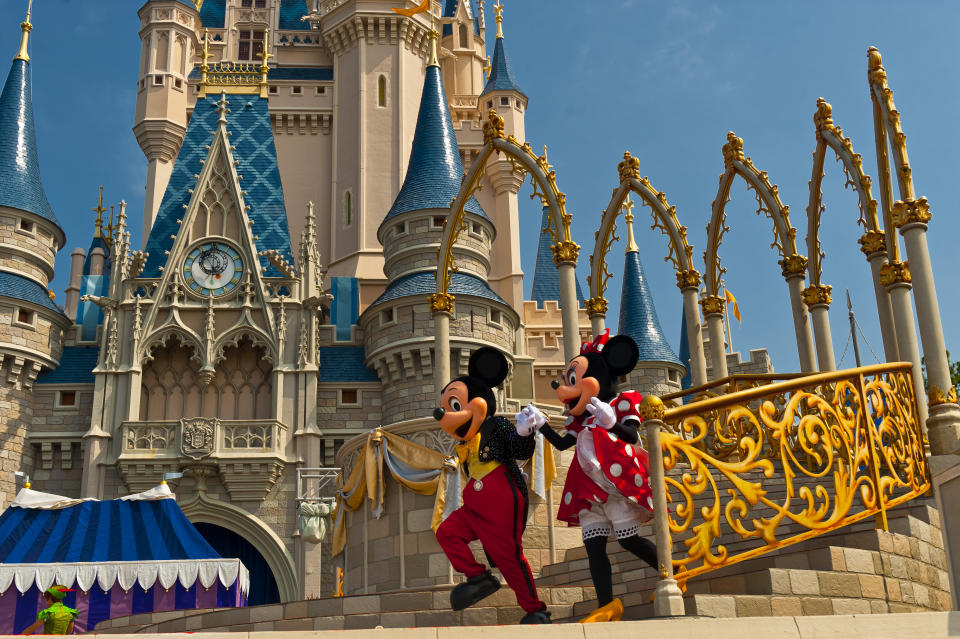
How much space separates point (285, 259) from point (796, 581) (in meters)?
19.6

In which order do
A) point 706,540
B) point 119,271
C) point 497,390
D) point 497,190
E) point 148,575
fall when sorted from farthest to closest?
point 497,190 → point 119,271 → point 497,390 → point 148,575 → point 706,540

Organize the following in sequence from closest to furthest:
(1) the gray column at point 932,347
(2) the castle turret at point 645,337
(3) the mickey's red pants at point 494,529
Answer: (3) the mickey's red pants at point 494,529
(1) the gray column at point 932,347
(2) the castle turret at point 645,337

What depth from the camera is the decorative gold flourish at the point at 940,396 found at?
311 inches

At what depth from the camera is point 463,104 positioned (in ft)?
115

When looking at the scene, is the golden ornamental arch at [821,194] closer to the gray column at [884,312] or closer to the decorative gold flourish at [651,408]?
the gray column at [884,312]

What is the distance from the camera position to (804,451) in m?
7.25

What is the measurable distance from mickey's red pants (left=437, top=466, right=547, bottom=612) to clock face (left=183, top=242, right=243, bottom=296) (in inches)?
701

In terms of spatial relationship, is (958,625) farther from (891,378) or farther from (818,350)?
(818,350)

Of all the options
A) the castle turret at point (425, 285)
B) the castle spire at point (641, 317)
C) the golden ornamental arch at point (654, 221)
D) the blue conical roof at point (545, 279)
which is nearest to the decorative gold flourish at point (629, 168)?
the golden ornamental arch at point (654, 221)

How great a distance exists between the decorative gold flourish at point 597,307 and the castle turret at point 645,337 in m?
14.5

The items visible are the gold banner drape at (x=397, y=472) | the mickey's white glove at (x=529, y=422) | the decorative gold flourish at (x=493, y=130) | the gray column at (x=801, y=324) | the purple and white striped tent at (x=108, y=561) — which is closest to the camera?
the mickey's white glove at (x=529, y=422)

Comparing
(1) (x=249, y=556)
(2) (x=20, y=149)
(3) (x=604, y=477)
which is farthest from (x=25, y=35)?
(3) (x=604, y=477)

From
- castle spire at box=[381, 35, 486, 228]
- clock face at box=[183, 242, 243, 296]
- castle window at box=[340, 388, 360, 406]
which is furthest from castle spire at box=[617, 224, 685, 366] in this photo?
clock face at box=[183, 242, 243, 296]

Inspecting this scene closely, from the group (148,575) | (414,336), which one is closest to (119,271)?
(414,336)
